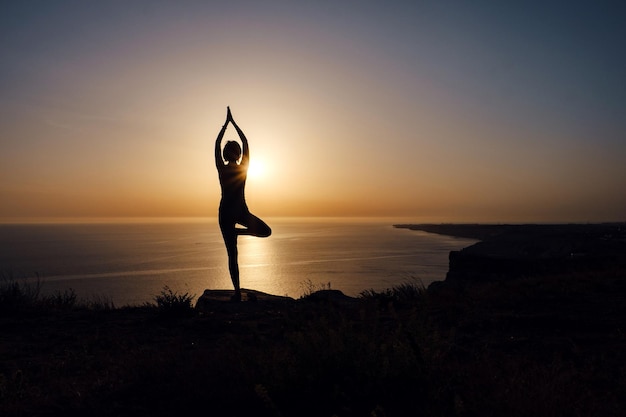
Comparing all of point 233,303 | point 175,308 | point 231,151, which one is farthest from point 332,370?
point 231,151

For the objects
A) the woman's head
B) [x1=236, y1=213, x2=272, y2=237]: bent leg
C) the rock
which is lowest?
the rock

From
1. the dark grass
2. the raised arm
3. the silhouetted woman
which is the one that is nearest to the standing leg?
the silhouetted woman

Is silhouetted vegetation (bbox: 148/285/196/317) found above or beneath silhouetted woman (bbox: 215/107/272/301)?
beneath

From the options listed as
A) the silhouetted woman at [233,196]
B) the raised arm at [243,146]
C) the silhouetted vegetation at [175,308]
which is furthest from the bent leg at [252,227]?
the silhouetted vegetation at [175,308]

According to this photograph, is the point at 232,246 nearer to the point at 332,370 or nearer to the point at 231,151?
the point at 231,151

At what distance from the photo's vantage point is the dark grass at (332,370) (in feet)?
11.8

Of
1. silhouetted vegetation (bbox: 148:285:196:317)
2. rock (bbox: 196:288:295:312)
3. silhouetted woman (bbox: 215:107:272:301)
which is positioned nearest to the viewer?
silhouetted vegetation (bbox: 148:285:196:317)

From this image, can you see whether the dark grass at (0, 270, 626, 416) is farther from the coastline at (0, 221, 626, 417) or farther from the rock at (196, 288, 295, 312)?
the rock at (196, 288, 295, 312)

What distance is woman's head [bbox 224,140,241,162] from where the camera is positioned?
11.1 m

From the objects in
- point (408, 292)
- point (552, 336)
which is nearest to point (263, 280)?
point (408, 292)

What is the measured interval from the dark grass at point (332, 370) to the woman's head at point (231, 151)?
473 cm

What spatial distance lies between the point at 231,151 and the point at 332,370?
26.8 ft

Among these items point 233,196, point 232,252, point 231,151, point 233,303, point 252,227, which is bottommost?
point 233,303

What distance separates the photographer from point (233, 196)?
36.8 ft
